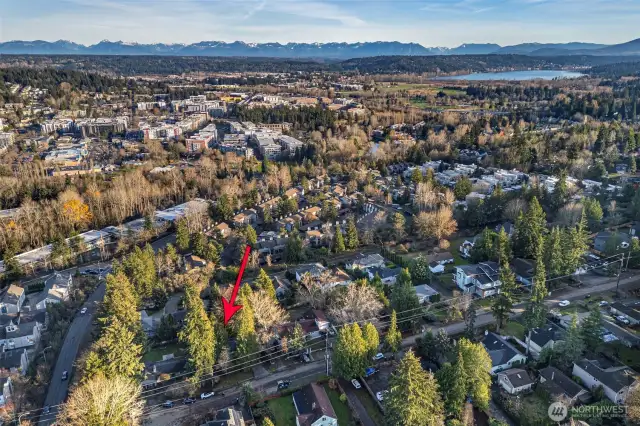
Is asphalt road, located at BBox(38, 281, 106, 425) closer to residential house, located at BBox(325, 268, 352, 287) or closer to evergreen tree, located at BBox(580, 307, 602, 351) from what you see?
residential house, located at BBox(325, 268, 352, 287)

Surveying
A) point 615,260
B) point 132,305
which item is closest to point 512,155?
point 615,260

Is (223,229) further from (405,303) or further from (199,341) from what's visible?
(405,303)

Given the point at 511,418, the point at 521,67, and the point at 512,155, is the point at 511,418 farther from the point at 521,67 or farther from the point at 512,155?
the point at 521,67

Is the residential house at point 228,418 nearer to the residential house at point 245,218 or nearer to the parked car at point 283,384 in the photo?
the parked car at point 283,384

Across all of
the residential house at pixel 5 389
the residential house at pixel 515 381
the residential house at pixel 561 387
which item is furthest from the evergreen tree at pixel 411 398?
the residential house at pixel 5 389

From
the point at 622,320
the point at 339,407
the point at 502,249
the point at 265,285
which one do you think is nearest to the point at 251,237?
the point at 265,285

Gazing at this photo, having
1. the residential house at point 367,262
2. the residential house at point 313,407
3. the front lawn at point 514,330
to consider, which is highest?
the residential house at point 367,262
